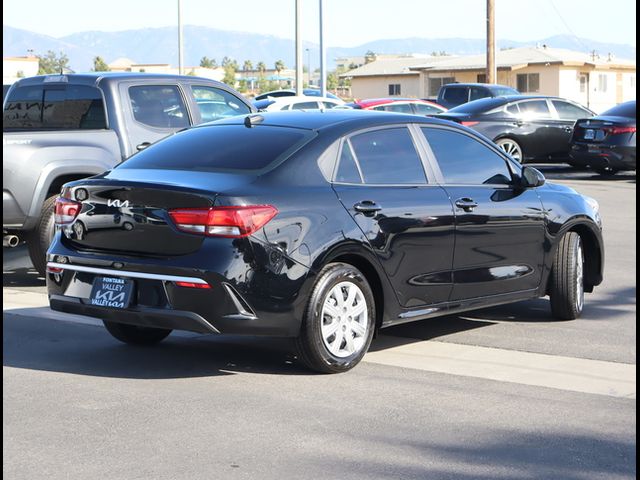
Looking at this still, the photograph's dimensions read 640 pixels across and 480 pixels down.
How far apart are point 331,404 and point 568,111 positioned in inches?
766

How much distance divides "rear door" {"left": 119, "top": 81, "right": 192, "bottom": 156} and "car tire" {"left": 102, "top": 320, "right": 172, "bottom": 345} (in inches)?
133

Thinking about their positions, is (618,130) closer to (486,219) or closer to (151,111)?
(151,111)

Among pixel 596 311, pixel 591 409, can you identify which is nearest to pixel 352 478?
pixel 591 409

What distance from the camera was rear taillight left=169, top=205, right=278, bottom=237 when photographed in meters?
7.12

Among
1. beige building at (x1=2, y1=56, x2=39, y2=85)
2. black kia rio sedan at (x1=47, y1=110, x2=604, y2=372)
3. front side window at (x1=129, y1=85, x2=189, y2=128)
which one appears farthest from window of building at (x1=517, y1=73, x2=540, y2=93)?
black kia rio sedan at (x1=47, y1=110, x2=604, y2=372)

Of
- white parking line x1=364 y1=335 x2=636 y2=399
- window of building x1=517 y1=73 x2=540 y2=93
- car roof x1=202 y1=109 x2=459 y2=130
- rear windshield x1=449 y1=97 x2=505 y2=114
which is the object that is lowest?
white parking line x1=364 y1=335 x2=636 y2=399

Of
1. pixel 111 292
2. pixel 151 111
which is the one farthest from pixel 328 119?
pixel 151 111

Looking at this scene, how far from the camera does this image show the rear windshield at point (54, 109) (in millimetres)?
11891

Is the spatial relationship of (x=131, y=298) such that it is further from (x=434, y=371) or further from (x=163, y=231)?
(x=434, y=371)

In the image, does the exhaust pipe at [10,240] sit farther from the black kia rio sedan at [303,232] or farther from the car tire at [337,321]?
the car tire at [337,321]

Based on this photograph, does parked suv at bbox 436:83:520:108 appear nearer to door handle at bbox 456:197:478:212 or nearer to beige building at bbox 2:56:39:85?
door handle at bbox 456:197:478:212

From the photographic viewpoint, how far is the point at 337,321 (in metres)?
7.56

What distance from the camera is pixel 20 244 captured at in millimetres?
11648

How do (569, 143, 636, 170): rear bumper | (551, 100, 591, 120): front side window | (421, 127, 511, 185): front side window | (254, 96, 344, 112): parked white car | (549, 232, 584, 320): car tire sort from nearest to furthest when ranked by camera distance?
1. (421, 127, 511, 185): front side window
2. (549, 232, 584, 320): car tire
3. (569, 143, 636, 170): rear bumper
4. (551, 100, 591, 120): front side window
5. (254, 96, 344, 112): parked white car
